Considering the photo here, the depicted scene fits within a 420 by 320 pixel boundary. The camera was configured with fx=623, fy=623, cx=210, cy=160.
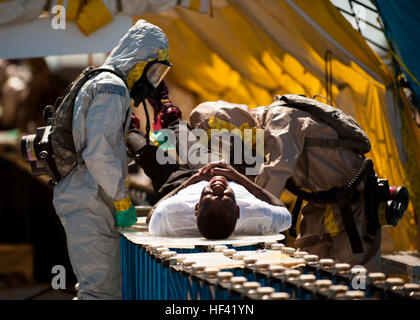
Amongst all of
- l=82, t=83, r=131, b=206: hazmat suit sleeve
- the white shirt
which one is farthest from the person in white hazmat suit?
the white shirt

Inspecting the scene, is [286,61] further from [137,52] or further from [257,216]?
[257,216]

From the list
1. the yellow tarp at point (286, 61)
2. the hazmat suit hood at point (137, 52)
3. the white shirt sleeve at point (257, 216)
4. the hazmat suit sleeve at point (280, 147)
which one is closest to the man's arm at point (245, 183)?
the white shirt sleeve at point (257, 216)

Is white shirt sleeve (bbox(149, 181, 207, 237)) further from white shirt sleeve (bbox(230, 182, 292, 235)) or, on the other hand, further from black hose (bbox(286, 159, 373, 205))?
black hose (bbox(286, 159, 373, 205))

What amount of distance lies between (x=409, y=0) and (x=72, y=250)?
2937 millimetres

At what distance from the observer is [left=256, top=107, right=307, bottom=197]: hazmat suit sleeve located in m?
3.23

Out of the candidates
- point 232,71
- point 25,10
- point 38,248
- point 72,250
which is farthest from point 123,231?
point 38,248

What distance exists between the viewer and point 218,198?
2527mm

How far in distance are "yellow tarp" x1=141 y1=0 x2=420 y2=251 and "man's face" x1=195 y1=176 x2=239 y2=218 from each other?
2273 millimetres

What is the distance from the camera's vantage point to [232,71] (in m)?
5.54

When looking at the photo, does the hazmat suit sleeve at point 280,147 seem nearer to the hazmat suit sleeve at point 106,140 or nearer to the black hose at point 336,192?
the black hose at point 336,192

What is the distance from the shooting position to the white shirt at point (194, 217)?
8.68 feet

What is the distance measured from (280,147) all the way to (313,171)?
30 cm

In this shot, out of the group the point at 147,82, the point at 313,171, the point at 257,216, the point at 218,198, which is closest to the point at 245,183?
the point at 257,216

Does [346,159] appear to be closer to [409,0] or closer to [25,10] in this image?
[409,0]
